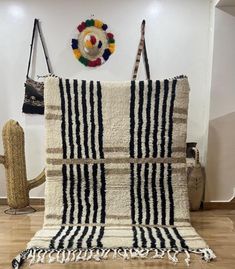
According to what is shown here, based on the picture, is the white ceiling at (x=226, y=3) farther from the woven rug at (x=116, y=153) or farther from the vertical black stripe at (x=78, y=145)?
the vertical black stripe at (x=78, y=145)

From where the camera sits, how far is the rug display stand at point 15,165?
7.92 ft

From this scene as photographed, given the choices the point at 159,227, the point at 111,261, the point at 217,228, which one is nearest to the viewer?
the point at 111,261

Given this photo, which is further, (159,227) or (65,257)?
(159,227)

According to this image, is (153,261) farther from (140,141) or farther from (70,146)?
(70,146)

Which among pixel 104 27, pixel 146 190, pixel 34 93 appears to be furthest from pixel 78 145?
pixel 104 27

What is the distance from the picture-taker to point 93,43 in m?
2.56

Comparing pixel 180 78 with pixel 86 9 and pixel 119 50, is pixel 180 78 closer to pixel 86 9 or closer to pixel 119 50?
pixel 119 50

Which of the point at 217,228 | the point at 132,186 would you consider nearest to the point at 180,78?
the point at 132,186

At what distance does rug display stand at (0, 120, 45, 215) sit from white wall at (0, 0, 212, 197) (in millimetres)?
298

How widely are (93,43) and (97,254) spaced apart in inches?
69.4

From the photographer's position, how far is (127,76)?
2664 millimetres

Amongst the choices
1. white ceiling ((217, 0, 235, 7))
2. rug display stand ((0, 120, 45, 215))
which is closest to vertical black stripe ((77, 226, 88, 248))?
rug display stand ((0, 120, 45, 215))

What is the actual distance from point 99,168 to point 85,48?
121 cm

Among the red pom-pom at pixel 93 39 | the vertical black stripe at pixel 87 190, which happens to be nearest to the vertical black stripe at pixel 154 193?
the vertical black stripe at pixel 87 190
